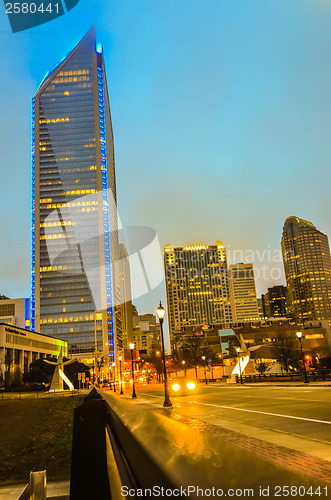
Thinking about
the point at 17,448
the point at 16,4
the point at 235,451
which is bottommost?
the point at 17,448

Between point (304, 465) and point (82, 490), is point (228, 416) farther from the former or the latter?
point (82, 490)

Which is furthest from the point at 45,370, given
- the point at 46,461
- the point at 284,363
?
the point at 46,461

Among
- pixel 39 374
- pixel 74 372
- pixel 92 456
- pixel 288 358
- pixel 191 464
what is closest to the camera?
pixel 191 464

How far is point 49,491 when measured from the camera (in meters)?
18.3

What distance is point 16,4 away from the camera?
38.5 m

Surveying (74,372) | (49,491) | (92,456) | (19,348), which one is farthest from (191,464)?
(74,372)

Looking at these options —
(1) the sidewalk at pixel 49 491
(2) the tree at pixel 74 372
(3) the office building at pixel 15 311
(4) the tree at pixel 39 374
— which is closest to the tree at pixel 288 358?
(4) the tree at pixel 39 374

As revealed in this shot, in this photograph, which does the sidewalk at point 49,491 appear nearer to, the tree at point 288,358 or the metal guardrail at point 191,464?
the metal guardrail at point 191,464

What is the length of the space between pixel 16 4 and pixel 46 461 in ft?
131

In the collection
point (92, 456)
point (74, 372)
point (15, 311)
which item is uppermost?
point (15, 311)

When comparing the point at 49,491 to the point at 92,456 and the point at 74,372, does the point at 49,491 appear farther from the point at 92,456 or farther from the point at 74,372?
the point at 74,372

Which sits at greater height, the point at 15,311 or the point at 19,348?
the point at 15,311

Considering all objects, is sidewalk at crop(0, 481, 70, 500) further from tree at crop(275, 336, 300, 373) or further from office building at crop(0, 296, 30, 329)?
office building at crop(0, 296, 30, 329)

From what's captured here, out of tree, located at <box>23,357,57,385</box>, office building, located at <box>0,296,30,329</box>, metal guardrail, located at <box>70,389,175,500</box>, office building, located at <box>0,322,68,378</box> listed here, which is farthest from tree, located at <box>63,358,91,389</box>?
metal guardrail, located at <box>70,389,175,500</box>
